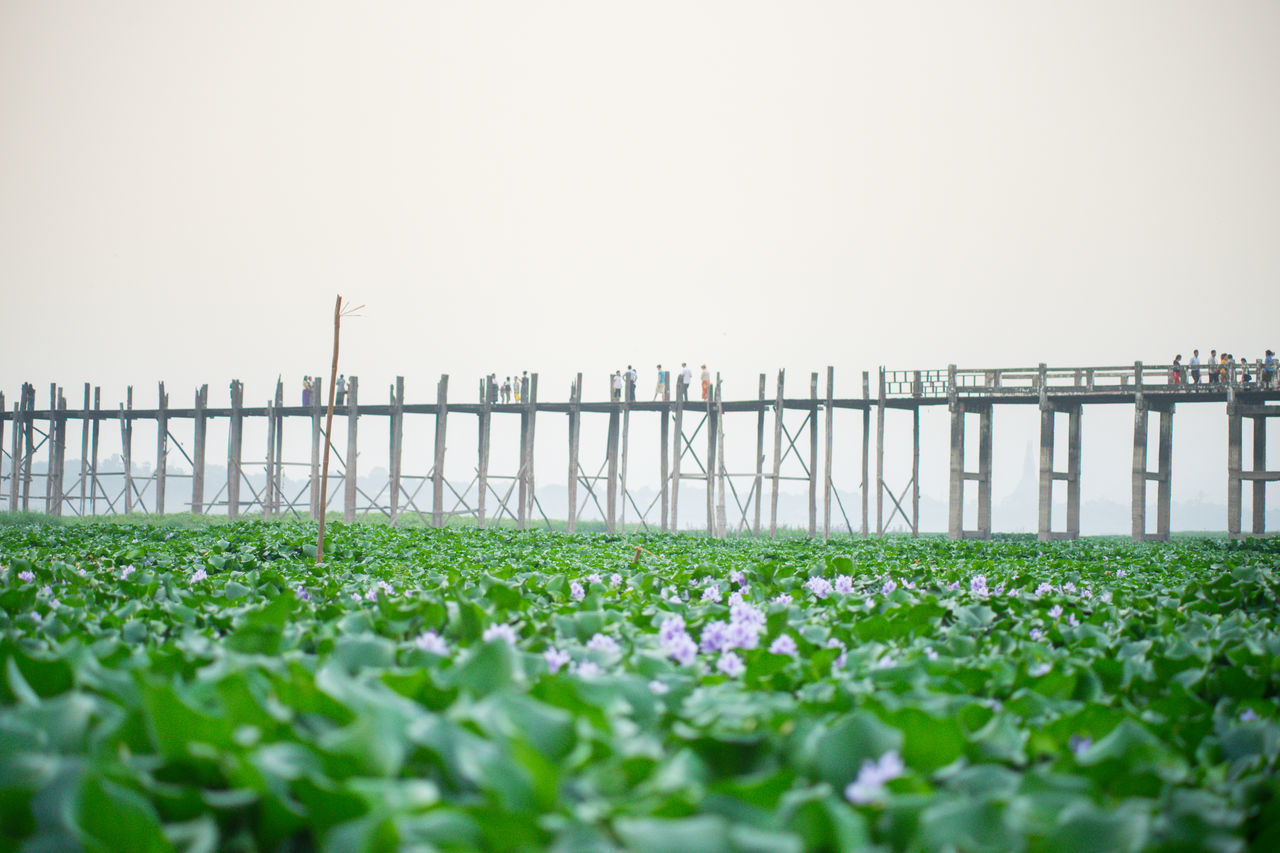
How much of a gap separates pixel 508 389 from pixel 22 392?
15597 millimetres

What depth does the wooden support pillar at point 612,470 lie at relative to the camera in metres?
21.9

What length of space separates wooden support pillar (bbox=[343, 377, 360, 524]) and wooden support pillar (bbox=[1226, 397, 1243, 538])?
17.9 metres

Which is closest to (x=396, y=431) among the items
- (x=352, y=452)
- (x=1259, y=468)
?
(x=352, y=452)

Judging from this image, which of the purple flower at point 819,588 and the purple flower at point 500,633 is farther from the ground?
the purple flower at point 500,633

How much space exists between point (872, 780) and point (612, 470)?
2064 centimetres

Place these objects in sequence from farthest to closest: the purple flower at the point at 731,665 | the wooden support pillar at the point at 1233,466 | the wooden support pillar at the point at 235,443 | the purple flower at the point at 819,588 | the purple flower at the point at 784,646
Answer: the wooden support pillar at the point at 235,443, the wooden support pillar at the point at 1233,466, the purple flower at the point at 819,588, the purple flower at the point at 784,646, the purple flower at the point at 731,665

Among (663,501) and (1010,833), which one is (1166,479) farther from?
(1010,833)

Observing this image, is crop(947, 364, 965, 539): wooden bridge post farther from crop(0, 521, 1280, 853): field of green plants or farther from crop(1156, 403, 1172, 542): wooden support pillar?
crop(0, 521, 1280, 853): field of green plants

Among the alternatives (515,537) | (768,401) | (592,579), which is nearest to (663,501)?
(768,401)

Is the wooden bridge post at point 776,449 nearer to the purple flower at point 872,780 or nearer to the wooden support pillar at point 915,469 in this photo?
the wooden support pillar at point 915,469

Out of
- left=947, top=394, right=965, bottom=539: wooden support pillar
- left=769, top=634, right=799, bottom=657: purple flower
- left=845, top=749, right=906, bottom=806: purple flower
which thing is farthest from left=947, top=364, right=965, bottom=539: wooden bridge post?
left=845, top=749, right=906, bottom=806: purple flower

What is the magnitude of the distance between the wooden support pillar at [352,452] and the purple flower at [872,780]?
21975 millimetres

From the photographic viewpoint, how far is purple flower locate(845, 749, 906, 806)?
5.63 feet

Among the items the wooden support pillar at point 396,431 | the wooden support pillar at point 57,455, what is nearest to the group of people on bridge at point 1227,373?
the wooden support pillar at point 396,431
